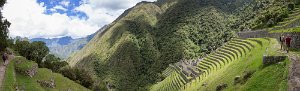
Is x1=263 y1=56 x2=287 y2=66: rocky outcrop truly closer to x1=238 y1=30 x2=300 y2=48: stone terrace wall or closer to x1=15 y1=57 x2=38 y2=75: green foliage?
x1=238 y1=30 x2=300 y2=48: stone terrace wall

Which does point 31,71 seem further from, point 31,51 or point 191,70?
point 191,70

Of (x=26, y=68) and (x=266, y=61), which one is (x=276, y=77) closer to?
(x=266, y=61)

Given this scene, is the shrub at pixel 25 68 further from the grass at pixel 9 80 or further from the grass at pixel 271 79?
the grass at pixel 271 79

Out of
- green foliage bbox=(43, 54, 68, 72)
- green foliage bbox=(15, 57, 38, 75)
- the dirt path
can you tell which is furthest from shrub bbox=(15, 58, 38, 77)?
the dirt path

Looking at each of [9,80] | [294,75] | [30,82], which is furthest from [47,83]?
[294,75]

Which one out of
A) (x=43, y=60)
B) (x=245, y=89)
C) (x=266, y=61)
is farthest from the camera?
(x=43, y=60)

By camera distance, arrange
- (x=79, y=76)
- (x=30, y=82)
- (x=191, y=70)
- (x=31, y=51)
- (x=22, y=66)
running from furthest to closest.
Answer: (x=191, y=70) → (x=31, y=51) → (x=79, y=76) → (x=22, y=66) → (x=30, y=82)

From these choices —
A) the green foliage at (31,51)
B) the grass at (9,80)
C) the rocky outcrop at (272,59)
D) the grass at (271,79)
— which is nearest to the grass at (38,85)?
the grass at (9,80)

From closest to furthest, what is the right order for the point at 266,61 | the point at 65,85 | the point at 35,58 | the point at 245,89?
the point at 245,89, the point at 266,61, the point at 65,85, the point at 35,58

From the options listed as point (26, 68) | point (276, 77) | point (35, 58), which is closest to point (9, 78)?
point (26, 68)
